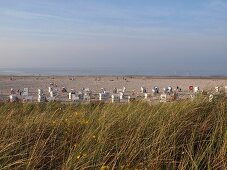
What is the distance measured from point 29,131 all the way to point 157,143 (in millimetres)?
1482

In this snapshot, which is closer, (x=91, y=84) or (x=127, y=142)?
(x=127, y=142)

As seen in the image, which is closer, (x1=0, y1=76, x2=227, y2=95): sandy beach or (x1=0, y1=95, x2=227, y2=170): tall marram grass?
(x1=0, y1=95, x2=227, y2=170): tall marram grass

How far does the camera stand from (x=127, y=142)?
13.6 feet

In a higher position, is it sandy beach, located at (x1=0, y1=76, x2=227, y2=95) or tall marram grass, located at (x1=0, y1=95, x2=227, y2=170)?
tall marram grass, located at (x1=0, y1=95, x2=227, y2=170)

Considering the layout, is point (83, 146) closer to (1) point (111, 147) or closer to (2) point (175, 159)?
(1) point (111, 147)

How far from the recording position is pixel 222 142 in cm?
425

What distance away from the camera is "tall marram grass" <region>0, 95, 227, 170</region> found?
3.72 metres

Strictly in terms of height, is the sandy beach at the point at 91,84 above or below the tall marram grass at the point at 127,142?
below

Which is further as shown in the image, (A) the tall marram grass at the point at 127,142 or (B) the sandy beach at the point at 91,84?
(B) the sandy beach at the point at 91,84

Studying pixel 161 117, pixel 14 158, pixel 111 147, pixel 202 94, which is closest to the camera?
pixel 14 158

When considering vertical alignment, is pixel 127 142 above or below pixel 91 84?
above

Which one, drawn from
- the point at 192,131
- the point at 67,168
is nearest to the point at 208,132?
the point at 192,131

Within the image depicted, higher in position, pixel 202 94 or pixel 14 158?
pixel 202 94

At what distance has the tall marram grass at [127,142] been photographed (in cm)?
372
